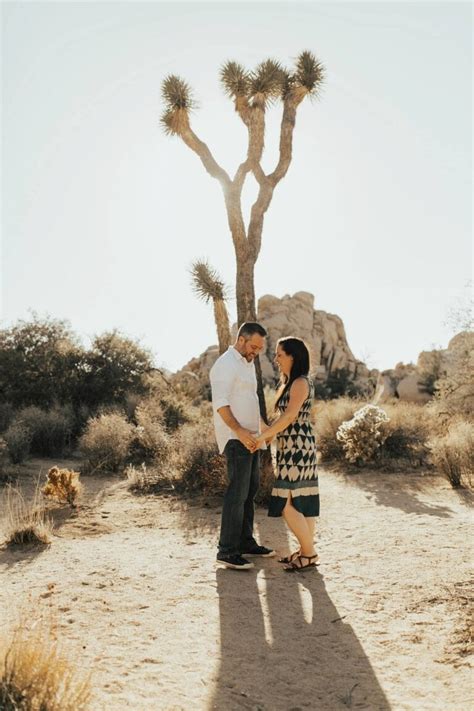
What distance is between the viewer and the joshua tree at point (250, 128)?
10133 millimetres

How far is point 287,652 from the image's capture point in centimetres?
398

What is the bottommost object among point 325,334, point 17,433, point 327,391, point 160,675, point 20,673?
point 160,675

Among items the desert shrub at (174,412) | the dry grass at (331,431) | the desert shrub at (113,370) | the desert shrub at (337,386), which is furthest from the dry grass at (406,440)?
the desert shrub at (337,386)

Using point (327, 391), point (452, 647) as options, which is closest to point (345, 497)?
point (452, 647)

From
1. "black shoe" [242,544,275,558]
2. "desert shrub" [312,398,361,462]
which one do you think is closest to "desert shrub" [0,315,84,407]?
"desert shrub" [312,398,361,462]

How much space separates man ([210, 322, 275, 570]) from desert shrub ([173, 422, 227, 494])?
3083 mm

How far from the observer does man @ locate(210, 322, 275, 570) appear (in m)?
5.46

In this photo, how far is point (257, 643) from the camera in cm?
411

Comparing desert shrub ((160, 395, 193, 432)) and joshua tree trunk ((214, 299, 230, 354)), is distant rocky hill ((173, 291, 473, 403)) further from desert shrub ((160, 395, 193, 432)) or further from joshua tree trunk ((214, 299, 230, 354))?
joshua tree trunk ((214, 299, 230, 354))

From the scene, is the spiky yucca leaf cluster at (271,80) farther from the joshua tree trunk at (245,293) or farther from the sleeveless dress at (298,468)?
the sleeveless dress at (298,468)

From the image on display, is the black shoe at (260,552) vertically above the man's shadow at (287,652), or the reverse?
the black shoe at (260,552)

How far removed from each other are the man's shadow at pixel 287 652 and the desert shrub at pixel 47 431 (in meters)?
8.81

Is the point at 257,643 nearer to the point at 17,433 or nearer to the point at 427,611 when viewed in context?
the point at 427,611

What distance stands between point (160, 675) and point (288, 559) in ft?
7.69
